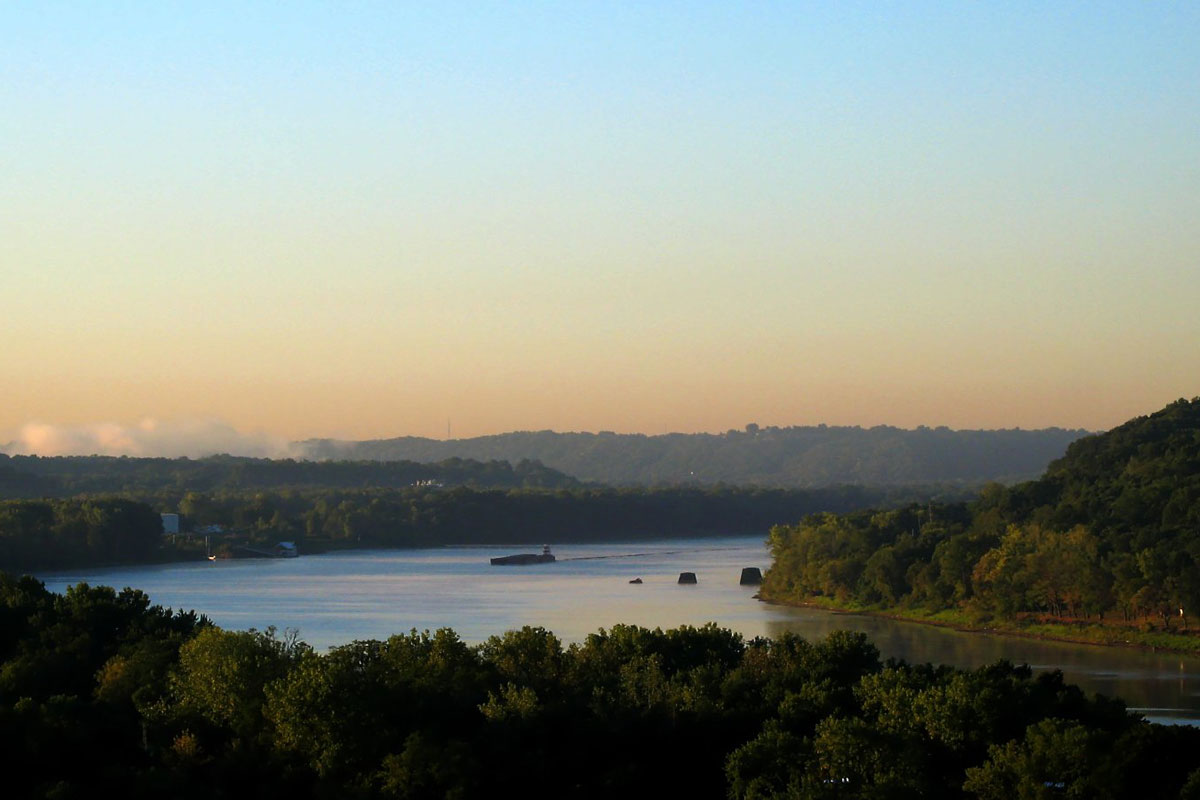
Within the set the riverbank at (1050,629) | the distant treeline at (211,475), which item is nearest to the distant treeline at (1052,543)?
the riverbank at (1050,629)

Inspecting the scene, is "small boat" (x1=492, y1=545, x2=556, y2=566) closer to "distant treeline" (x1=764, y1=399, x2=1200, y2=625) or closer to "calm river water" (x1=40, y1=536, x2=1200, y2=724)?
"calm river water" (x1=40, y1=536, x2=1200, y2=724)

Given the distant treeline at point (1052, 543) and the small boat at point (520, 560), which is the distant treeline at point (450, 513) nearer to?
the small boat at point (520, 560)

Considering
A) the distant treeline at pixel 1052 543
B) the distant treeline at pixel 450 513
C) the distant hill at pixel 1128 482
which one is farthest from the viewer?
the distant treeline at pixel 450 513

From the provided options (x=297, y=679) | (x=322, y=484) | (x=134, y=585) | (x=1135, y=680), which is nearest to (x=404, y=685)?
(x=297, y=679)

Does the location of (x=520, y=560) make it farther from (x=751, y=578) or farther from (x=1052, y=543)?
(x=1052, y=543)

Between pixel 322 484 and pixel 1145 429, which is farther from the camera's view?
pixel 322 484

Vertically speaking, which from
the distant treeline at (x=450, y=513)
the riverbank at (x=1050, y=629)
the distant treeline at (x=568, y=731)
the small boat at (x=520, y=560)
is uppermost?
the distant treeline at (x=450, y=513)

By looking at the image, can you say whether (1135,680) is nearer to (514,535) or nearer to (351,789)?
(351,789)
